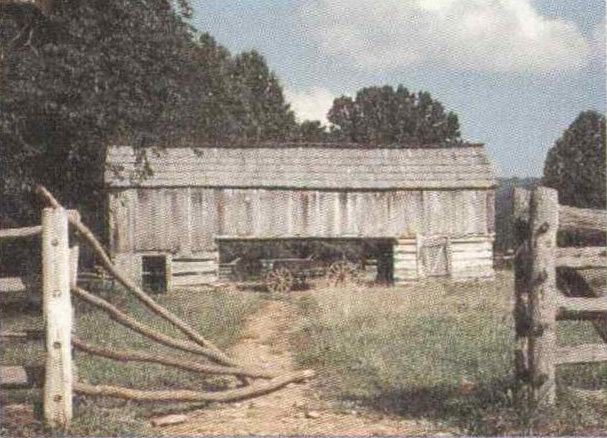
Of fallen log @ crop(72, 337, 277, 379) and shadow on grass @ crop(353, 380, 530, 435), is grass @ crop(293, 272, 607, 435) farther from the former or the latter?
fallen log @ crop(72, 337, 277, 379)

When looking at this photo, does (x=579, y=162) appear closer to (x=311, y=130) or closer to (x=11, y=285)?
(x=311, y=130)

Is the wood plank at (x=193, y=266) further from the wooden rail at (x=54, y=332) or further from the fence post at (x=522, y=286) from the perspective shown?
the fence post at (x=522, y=286)

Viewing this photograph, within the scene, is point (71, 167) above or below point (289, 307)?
above

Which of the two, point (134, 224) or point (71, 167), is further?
point (134, 224)

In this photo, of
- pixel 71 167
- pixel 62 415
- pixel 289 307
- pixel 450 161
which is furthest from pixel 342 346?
pixel 450 161

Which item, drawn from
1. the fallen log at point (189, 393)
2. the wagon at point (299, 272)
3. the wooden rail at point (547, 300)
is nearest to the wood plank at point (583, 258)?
the wooden rail at point (547, 300)

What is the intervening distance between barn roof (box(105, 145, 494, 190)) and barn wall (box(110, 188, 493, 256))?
1.14 feet

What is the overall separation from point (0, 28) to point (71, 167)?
435 centimetres

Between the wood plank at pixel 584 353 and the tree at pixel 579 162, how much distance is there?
31.1 meters

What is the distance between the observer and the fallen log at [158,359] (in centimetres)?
677

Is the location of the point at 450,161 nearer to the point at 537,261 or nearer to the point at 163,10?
the point at 163,10

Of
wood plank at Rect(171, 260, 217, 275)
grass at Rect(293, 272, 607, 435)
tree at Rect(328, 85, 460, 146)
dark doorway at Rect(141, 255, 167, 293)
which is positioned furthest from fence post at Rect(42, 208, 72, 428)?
tree at Rect(328, 85, 460, 146)

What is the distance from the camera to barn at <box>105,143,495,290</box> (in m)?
26.8

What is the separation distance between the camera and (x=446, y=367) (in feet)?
29.1
